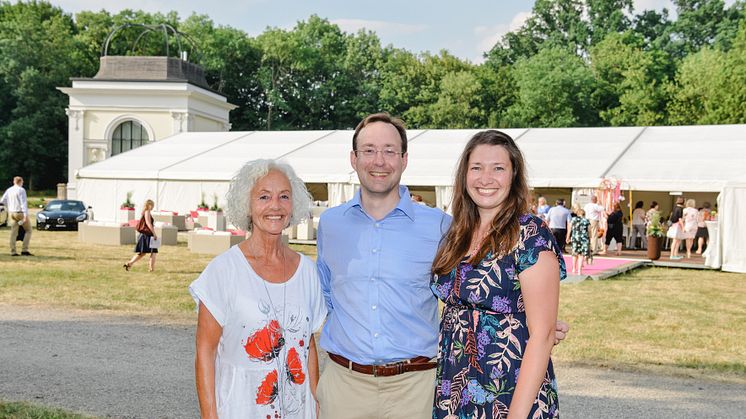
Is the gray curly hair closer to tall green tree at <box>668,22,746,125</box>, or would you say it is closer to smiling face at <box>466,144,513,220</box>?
smiling face at <box>466,144,513,220</box>

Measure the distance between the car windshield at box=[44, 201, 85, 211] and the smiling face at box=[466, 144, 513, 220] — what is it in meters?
24.7

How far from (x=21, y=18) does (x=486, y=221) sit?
6054 centimetres

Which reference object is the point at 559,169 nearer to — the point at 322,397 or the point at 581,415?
the point at 581,415

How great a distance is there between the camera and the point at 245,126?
56.5 metres

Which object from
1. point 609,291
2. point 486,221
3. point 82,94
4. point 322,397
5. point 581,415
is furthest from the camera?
point 82,94

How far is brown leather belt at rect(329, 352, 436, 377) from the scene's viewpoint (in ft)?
9.30

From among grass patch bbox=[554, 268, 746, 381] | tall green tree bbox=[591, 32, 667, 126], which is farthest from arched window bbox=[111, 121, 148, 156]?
grass patch bbox=[554, 268, 746, 381]

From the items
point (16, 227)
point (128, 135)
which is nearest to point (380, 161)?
point (16, 227)

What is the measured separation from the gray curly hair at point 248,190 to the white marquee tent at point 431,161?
16.8 m

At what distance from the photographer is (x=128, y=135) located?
3809 centimetres

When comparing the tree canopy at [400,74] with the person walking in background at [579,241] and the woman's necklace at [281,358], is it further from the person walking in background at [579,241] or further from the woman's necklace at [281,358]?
the woman's necklace at [281,358]

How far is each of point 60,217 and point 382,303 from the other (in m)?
23.8

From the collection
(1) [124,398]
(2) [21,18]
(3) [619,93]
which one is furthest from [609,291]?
(2) [21,18]

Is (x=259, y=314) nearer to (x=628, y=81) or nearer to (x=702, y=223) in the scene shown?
(x=702, y=223)
